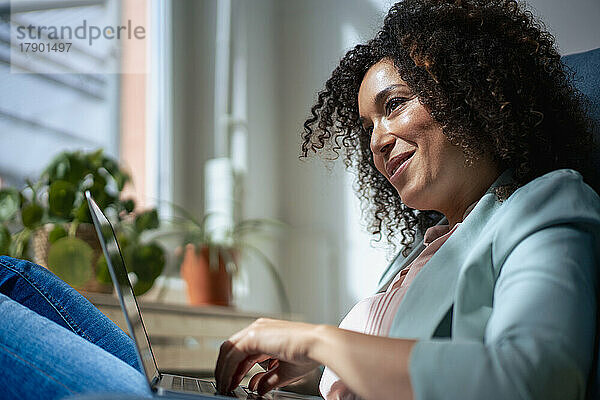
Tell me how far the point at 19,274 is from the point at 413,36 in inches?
25.9

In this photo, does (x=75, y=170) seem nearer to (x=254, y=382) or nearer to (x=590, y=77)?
(x=254, y=382)

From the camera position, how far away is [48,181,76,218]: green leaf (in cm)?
164

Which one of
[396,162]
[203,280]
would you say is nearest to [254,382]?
[396,162]

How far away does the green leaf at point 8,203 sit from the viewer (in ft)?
5.33

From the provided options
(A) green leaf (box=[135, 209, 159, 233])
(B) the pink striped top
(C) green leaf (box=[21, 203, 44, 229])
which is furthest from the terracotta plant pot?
(B) the pink striped top

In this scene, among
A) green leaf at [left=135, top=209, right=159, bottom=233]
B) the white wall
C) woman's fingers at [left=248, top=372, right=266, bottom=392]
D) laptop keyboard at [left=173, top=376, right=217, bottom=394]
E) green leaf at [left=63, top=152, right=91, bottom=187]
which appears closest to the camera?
laptop keyboard at [left=173, top=376, right=217, bottom=394]

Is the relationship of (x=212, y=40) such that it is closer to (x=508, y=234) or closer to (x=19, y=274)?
(x=19, y=274)

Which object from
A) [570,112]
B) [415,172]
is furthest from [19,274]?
[570,112]

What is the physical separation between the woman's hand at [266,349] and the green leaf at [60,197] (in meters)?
1.09

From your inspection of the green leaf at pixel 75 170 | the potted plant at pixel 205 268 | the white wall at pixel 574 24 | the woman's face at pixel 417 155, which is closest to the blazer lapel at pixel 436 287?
the woman's face at pixel 417 155

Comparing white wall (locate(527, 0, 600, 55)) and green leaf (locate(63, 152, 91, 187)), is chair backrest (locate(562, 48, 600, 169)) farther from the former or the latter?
green leaf (locate(63, 152, 91, 187))

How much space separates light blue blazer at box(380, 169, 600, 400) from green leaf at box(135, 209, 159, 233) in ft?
4.07

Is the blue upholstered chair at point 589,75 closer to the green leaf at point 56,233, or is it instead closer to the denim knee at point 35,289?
the denim knee at point 35,289

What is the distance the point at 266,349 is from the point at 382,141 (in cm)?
42
